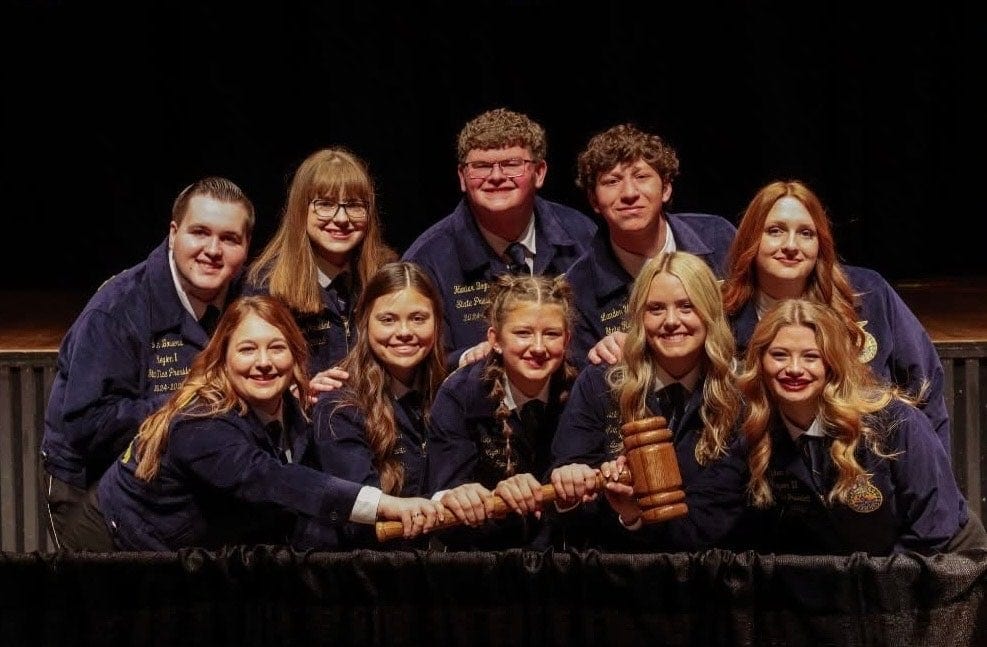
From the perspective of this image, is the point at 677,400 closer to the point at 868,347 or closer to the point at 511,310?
the point at 511,310

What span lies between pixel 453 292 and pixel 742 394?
120cm

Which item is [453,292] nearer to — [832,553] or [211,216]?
[211,216]

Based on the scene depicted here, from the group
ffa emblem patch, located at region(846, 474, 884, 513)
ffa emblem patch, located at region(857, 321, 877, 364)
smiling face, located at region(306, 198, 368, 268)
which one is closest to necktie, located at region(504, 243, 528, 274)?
smiling face, located at region(306, 198, 368, 268)

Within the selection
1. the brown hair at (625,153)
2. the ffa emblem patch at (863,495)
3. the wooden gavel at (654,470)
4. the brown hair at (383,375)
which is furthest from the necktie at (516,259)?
the ffa emblem patch at (863,495)

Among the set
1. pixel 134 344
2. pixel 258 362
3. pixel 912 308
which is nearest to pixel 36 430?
pixel 134 344

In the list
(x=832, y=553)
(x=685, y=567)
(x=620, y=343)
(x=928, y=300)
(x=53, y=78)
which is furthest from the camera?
(x=53, y=78)

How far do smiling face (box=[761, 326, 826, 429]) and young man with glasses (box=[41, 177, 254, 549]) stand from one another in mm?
1540

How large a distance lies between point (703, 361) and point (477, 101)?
→ 10.8 ft

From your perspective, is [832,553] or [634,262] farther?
[634,262]

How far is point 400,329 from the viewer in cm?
400

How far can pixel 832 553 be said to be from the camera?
143 inches

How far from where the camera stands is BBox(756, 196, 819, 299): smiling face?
4129 millimetres

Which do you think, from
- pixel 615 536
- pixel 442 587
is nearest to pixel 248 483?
pixel 442 587

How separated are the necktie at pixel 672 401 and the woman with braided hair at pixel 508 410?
0.30 meters
